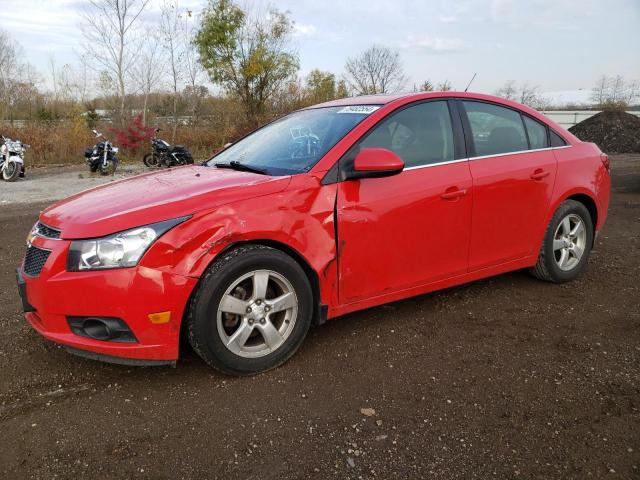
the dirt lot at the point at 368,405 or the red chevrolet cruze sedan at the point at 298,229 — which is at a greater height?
the red chevrolet cruze sedan at the point at 298,229

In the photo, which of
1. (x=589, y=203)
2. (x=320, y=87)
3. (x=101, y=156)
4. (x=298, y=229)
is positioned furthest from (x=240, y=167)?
(x=320, y=87)

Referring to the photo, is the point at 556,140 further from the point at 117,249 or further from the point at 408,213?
the point at 117,249

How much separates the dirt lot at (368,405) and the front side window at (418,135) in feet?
3.85

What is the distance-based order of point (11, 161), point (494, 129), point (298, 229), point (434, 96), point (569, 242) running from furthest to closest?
1. point (11, 161)
2. point (569, 242)
3. point (494, 129)
4. point (434, 96)
5. point (298, 229)

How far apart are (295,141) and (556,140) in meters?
2.25

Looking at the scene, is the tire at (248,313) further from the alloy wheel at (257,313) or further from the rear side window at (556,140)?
the rear side window at (556,140)

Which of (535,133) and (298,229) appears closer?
(298,229)

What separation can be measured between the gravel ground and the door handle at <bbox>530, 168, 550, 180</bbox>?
363 inches

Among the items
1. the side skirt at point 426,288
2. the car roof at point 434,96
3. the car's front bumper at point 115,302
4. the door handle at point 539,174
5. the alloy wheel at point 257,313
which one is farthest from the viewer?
the door handle at point 539,174

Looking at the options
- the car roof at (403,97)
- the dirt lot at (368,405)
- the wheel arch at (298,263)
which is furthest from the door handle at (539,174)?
the wheel arch at (298,263)

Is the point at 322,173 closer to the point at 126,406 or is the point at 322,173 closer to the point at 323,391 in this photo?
the point at 323,391

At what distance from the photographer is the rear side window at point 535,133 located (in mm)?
4008

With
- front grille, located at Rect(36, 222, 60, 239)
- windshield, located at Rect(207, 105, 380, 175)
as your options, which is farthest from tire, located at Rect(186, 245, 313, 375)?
front grille, located at Rect(36, 222, 60, 239)

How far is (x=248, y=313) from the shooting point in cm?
277
